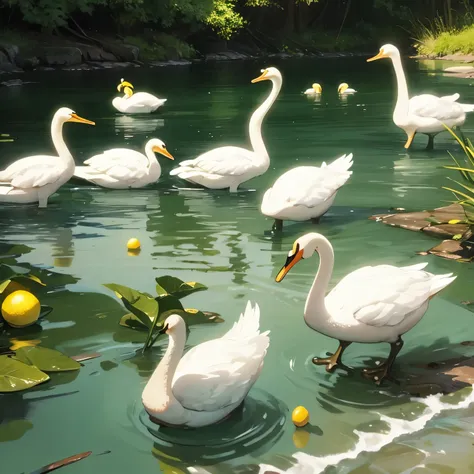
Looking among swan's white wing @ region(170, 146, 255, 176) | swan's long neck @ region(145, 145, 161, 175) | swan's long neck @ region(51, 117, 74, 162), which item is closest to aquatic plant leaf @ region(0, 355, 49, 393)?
swan's long neck @ region(51, 117, 74, 162)

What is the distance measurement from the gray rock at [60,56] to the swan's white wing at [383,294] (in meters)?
26.2

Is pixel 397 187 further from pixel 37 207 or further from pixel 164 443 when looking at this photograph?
pixel 164 443

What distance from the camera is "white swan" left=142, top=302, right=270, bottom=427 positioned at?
14.7 feet

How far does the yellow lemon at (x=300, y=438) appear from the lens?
4469 mm

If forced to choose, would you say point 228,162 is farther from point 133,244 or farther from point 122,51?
point 122,51

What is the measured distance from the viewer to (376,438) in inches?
177

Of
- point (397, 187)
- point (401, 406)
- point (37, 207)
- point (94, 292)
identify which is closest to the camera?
point (401, 406)

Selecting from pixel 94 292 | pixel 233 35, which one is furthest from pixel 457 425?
pixel 233 35

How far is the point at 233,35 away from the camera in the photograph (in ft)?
132

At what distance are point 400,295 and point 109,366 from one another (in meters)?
1.84

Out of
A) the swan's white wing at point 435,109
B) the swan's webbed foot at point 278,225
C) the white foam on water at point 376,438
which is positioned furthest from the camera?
the swan's white wing at point 435,109

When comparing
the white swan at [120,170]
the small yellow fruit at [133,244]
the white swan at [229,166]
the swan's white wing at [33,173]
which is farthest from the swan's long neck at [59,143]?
the small yellow fruit at [133,244]

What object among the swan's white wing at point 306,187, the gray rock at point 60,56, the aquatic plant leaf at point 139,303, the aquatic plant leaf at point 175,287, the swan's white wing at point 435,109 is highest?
the swan's white wing at point 435,109

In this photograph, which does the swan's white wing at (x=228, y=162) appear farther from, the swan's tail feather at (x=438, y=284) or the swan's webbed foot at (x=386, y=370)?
the swan's webbed foot at (x=386, y=370)
